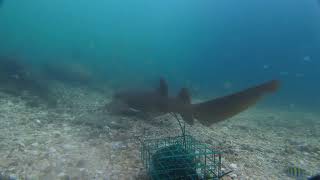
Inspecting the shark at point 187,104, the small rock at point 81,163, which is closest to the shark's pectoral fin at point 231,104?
the shark at point 187,104

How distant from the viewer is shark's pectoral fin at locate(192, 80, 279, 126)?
5641 millimetres

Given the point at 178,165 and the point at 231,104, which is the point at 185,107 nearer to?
the point at 231,104

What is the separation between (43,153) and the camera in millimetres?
6250

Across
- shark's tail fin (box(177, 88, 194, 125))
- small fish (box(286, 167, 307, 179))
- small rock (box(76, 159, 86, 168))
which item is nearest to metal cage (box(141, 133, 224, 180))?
small rock (box(76, 159, 86, 168))

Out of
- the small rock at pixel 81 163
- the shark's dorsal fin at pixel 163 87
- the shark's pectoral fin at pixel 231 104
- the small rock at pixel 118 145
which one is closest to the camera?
the shark's pectoral fin at pixel 231 104

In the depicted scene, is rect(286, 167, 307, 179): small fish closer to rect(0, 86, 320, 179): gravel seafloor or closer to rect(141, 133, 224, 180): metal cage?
rect(0, 86, 320, 179): gravel seafloor

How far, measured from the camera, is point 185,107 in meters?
8.11

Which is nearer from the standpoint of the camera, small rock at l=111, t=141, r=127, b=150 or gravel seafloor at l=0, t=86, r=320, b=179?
gravel seafloor at l=0, t=86, r=320, b=179

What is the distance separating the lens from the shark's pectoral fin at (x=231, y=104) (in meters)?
5.64

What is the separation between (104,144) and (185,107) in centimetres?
242

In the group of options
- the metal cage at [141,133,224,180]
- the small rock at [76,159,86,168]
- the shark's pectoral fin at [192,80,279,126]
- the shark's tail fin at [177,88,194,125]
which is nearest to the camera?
the metal cage at [141,133,224,180]

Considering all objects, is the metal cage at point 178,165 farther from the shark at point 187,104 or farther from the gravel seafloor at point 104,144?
the shark at point 187,104

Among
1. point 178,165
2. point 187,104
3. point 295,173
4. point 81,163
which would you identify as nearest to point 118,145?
point 81,163

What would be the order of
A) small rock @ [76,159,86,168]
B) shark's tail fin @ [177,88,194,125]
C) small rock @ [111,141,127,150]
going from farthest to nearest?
1. shark's tail fin @ [177,88,194,125]
2. small rock @ [111,141,127,150]
3. small rock @ [76,159,86,168]
